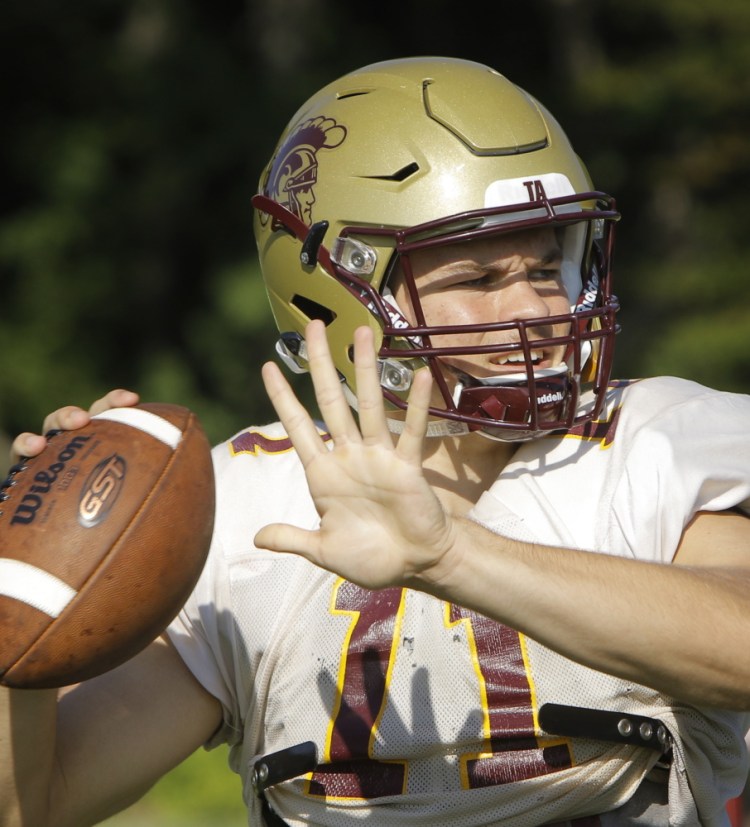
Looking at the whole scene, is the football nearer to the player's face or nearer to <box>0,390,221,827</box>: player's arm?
<box>0,390,221,827</box>: player's arm

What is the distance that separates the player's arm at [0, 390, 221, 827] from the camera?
7.12 ft

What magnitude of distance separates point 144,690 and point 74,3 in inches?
343

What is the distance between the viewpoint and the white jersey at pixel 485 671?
2.12 m

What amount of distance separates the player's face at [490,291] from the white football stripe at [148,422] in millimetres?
534

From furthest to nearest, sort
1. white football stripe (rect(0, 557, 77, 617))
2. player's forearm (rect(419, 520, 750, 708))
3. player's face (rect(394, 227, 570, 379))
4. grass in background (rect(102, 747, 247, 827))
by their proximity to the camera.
→ 1. grass in background (rect(102, 747, 247, 827))
2. player's face (rect(394, 227, 570, 379))
3. white football stripe (rect(0, 557, 77, 617))
4. player's forearm (rect(419, 520, 750, 708))

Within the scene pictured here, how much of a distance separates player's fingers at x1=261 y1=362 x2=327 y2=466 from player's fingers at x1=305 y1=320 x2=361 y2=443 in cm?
3

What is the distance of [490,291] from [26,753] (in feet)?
3.83

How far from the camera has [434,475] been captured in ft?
8.10

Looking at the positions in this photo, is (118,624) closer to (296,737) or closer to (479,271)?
(296,737)

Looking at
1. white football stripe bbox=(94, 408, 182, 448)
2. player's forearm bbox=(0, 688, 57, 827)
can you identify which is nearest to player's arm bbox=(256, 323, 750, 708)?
white football stripe bbox=(94, 408, 182, 448)

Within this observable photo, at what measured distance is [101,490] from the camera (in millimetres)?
2039

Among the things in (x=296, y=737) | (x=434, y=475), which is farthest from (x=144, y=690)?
(x=434, y=475)

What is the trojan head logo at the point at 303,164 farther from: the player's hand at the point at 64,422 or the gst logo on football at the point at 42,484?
the gst logo on football at the point at 42,484

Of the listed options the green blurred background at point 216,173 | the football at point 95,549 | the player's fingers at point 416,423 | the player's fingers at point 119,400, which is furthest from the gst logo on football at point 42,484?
the green blurred background at point 216,173
